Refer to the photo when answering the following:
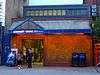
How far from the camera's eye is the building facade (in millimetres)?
37659

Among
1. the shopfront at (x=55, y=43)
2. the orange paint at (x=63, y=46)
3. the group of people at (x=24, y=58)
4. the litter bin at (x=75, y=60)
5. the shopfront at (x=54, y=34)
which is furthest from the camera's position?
the orange paint at (x=63, y=46)

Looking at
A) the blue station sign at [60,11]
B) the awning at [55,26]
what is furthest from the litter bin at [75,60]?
the blue station sign at [60,11]

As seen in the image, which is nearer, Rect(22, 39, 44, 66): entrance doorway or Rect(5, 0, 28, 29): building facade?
Rect(5, 0, 28, 29): building facade

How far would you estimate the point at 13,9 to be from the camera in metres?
38.9

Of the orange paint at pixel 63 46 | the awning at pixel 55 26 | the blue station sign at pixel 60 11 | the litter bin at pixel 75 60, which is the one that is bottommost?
the litter bin at pixel 75 60

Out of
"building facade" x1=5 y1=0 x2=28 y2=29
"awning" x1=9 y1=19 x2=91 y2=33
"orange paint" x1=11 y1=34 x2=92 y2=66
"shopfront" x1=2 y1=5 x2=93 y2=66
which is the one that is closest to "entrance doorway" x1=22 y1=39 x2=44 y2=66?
"shopfront" x1=2 y1=5 x2=93 y2=66

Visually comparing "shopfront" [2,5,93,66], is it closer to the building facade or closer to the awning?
the awning

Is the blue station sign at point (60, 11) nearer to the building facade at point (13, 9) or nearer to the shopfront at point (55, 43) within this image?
the building facade at point (13, 9)

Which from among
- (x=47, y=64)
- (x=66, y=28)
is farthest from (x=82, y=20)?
(x=47, y=64)

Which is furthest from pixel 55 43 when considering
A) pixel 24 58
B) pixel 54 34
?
pixel 24 58

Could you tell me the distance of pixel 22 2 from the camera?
134 feet

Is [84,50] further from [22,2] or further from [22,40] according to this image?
[22,2]

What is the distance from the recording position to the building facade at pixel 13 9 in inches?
1483

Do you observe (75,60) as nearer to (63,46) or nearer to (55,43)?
(63,46)
